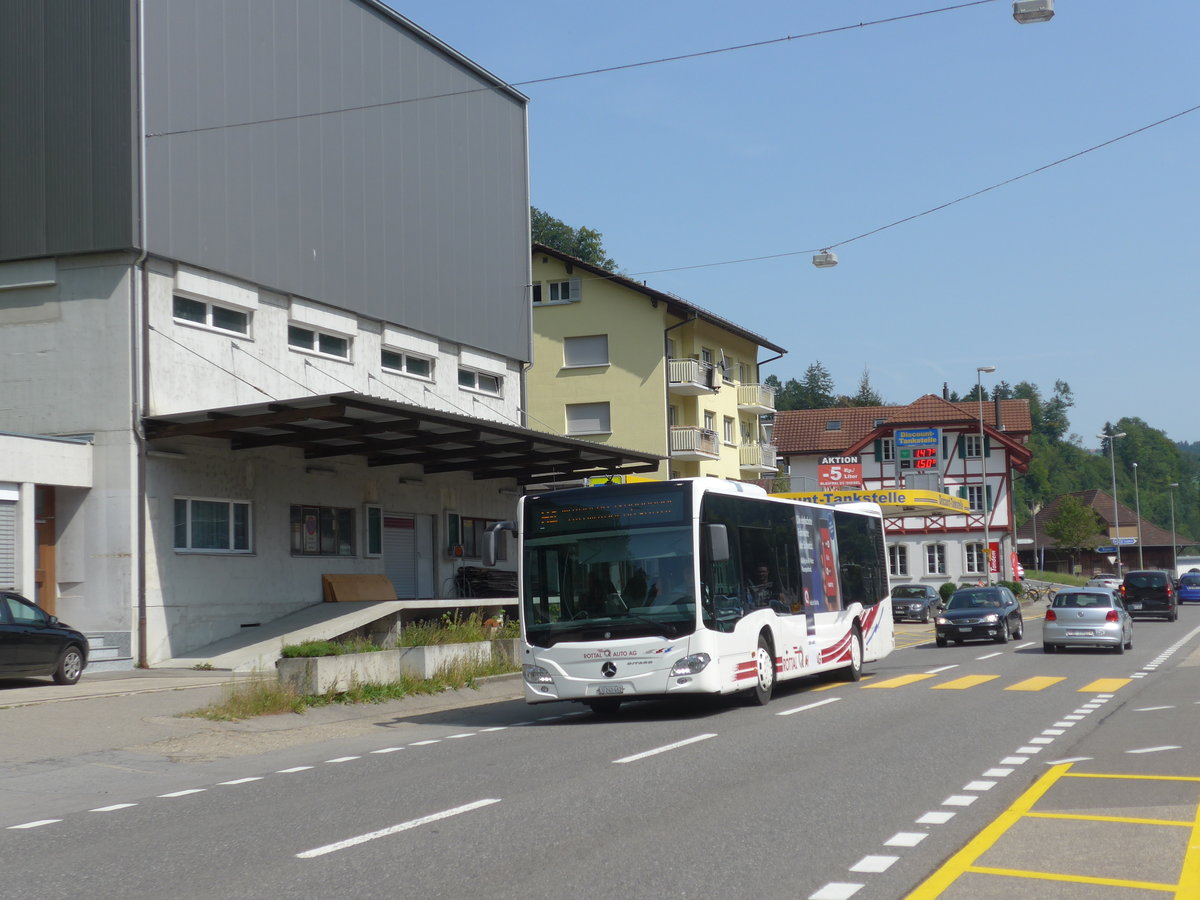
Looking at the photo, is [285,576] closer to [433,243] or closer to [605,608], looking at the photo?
[433,243]

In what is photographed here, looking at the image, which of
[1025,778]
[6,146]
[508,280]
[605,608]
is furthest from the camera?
[508,280]

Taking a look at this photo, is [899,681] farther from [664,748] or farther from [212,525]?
[212,525]

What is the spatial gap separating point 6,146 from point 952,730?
20.5 metres

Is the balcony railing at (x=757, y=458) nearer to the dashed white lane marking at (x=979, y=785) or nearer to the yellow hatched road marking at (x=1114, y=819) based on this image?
the dashed white lane marking at (x=979, y=785)

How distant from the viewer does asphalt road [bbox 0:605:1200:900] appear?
24.2 ft

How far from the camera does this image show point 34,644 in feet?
64.6

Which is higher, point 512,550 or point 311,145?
point 311,145

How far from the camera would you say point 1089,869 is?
24.4ft

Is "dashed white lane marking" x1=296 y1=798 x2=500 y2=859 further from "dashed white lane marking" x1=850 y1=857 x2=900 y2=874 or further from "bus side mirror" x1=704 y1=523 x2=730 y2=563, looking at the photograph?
"bus side mirror" x1=704 y1=523 x2=730 y2=563

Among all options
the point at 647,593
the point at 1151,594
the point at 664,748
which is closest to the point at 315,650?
the point at 647,593

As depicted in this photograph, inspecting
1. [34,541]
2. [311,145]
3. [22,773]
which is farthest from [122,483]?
[22,773]

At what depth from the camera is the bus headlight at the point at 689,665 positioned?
16531 millimetres

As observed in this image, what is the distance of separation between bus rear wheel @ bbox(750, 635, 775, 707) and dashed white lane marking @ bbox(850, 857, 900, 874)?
1036cm

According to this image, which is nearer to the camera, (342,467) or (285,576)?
(285,576)
